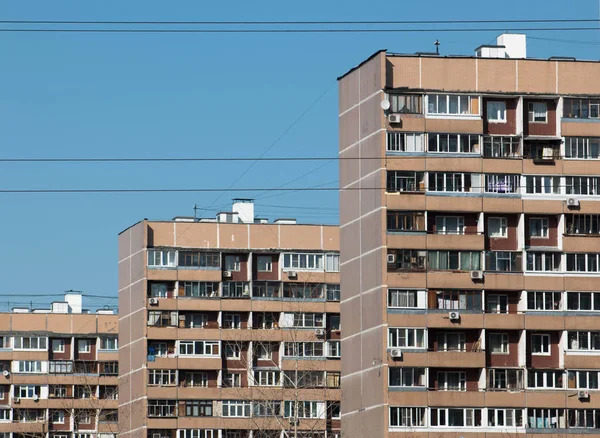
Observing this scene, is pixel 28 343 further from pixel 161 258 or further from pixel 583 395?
pixel 583 395

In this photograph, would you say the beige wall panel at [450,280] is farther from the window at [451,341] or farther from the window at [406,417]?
the window at [406,417]

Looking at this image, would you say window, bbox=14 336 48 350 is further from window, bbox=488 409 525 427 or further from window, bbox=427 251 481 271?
window, bbox=488 409 525 427

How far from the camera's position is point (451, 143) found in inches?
3501

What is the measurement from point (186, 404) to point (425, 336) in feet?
106

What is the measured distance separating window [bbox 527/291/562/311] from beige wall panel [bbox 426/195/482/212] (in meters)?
5.62

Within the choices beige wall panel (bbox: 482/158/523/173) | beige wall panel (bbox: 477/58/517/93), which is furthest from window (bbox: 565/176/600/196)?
beige wall panel (bbox: 477/58/517/93)

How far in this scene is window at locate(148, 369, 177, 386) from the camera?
115 m

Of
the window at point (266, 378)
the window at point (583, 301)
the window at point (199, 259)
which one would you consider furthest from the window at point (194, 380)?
the window at point (583, 301)

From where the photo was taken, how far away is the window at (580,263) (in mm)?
89000

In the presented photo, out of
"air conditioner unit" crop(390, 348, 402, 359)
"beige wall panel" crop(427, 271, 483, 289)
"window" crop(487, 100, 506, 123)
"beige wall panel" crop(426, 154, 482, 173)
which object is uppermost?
"window" crop(487, 100, 506, 123)

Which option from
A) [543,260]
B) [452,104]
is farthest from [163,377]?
[452,104]

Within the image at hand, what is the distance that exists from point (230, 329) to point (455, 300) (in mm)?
31604

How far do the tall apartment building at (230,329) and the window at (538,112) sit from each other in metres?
30.0

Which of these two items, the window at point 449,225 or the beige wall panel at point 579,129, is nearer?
the window at point 449,225
